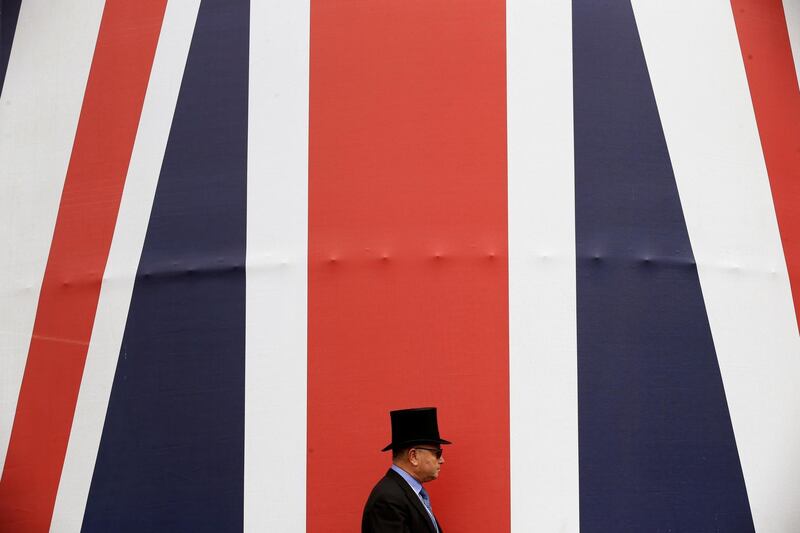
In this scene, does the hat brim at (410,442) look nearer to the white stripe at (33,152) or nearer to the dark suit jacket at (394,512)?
the dark suit jacket at (394,512)

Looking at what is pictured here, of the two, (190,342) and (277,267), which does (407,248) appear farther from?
(190,342)

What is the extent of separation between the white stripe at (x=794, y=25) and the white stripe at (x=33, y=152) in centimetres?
429

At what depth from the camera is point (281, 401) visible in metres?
5.82

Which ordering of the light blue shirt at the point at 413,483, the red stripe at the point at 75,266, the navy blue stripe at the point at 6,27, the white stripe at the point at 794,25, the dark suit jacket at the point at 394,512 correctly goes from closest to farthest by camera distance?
the dark suit jacket at the point at 394,512, the light blue shirt at the point at 413,483, the red stripe at the point at 75,266, the white stripe at the point at 794,25, the navy blue stripe at the point at 6,27

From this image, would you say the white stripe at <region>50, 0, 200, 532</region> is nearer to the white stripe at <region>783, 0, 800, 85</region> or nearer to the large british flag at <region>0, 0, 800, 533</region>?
the large british flag at <region>0, 0, 800, 533</region>

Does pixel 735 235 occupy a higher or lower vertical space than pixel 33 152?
lower

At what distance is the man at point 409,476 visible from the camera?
5.15 metres

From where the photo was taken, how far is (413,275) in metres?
5.82

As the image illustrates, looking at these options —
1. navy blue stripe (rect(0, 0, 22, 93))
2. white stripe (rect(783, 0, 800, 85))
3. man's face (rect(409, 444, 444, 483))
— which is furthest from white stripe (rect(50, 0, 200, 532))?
white stripe (rect(783, 0, 800, 85))

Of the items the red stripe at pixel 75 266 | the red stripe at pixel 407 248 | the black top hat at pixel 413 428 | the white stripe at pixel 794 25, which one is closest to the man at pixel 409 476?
the black top hat at pixel 413 428

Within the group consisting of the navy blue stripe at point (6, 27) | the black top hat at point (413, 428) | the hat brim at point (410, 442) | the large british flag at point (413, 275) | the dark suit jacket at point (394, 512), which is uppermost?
the navy blue stripe at point (6, 27)

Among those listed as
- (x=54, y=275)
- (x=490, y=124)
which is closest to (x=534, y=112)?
(x=490, y=124)

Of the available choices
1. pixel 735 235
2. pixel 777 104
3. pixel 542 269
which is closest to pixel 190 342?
pixel 542 269

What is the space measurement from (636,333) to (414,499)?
63.1 inches
